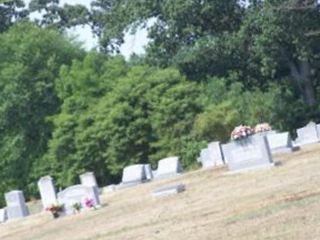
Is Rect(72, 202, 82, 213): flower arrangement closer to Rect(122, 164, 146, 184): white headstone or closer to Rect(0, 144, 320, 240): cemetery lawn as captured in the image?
Rect(0, 144, 320, 240): cemetery lawn

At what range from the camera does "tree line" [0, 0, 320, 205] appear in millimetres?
38188

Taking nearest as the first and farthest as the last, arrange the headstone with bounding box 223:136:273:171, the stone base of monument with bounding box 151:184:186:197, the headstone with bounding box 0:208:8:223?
the stone base of monument with bounding box 151:184:186:197
the headstone with bounding box 223:136:273:171
the headstone with bounding box 0:208:8:223

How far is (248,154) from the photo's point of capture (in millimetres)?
21016

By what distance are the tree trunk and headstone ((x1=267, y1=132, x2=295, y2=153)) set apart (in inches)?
627

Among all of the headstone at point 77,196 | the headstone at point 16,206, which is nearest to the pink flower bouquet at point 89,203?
the headstone at point 77,196

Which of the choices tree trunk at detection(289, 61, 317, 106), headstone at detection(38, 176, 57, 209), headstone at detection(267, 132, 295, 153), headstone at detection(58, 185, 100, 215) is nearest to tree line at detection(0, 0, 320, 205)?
tree trunk at detection(289, 61, 317, 106)

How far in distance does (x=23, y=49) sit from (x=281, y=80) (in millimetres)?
14092

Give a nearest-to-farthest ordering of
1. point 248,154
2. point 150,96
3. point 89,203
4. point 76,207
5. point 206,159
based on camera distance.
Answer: point 89,203 → point 76,207 → point 248,154 → point 206,159 → point 150,96

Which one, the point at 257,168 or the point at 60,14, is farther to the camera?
the point at 60,14

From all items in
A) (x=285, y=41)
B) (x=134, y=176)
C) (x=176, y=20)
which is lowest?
(x=134, y=176)

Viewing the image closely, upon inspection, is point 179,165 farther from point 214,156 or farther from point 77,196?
point 77,196

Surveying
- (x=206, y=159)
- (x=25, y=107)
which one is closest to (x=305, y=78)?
(x=206, y=159)

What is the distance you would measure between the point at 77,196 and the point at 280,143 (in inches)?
336

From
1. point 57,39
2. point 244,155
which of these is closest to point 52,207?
point 244,155
